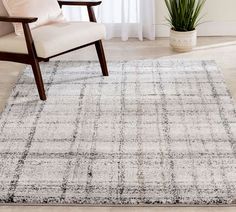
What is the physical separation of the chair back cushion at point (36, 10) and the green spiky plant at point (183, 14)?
973 mm

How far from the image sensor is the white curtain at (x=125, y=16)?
4711mm

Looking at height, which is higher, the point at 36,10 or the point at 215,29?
the point at 36,10

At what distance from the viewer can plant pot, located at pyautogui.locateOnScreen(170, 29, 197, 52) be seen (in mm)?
4410

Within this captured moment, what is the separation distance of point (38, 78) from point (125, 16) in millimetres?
1479

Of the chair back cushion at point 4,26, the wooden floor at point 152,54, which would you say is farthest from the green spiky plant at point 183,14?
the chair back cushion at point 4,26

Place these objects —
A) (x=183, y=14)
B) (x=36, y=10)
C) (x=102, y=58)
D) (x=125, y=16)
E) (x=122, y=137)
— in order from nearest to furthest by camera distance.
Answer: (x=122, y=137), (x=36, y=10), (x=102, y=58), (x=183, y=14), (x=125, y=16)

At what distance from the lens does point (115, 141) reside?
3045 millimetres

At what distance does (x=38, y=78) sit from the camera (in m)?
3.53

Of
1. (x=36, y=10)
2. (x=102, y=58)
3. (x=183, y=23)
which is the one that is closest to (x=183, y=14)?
(x=183, y=23)

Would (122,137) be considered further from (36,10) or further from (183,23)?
(183,23)

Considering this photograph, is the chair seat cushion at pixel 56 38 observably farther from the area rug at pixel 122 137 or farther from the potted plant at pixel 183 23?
the potted plant at pixel 183 23

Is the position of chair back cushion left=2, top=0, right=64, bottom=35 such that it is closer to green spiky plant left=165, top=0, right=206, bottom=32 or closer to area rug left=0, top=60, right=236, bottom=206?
area rug left=0, top=60, right=236, bottom=206

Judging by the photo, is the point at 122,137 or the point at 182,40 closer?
the point at 122,137

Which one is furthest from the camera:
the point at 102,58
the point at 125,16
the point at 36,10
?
the point at 125,16
